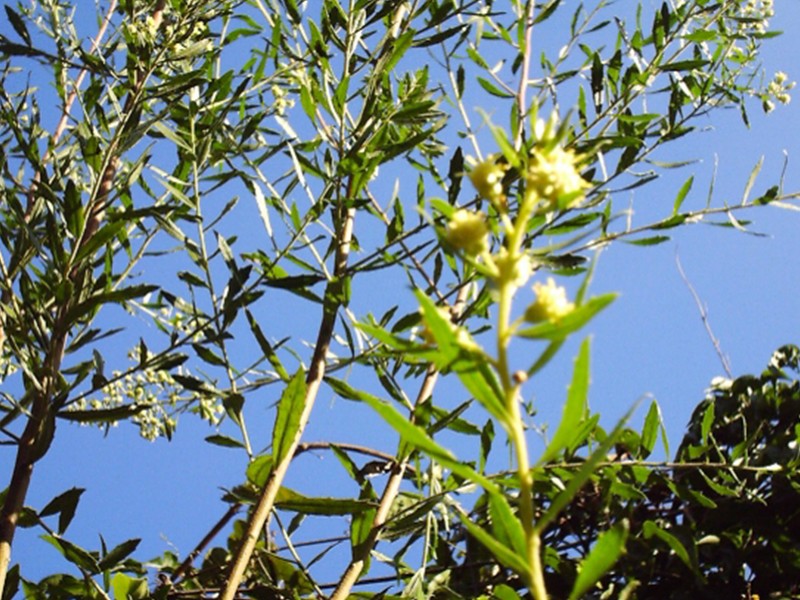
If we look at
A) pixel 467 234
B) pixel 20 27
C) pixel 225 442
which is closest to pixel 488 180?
pixel 467 234

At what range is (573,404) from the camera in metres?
0.51

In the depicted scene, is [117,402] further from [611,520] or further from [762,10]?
[762,10]

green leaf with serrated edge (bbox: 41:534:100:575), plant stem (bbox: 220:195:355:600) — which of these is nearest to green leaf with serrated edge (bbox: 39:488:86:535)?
green leaf with serrated edge (bbox: 41:534:100:575)

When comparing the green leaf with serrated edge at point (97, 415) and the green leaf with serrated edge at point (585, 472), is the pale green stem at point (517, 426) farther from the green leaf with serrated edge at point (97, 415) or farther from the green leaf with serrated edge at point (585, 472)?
the green leaf with serrated edge at point (97, 415)

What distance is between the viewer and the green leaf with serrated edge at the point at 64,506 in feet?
4.15

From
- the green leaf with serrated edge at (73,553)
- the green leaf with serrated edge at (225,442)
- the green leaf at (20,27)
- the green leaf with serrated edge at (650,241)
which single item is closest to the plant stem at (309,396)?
the green leaf with serrated edge at (225,442)

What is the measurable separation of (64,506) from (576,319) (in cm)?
104

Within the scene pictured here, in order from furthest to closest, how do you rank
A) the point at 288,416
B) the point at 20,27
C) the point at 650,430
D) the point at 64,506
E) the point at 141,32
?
the point at 20,27 < the point at 141,32 < the point at 650,430 < the point at 64,506 < the point at 288,416

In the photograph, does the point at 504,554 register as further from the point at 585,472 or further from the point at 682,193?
the point at 682,193

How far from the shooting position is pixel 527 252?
1.99 feet

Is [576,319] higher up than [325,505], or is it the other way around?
[325,505]

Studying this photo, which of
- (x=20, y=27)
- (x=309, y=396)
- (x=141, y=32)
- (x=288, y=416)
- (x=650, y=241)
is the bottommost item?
(x=288, y=416)

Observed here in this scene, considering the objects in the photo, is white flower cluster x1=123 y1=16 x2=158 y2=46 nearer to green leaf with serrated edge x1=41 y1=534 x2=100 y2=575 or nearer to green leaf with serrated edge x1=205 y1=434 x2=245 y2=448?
green leaf with serrated edge x1=205 y1=434 x2=245 y2=448

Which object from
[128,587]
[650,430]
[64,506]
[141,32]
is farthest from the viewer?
[141,32]
